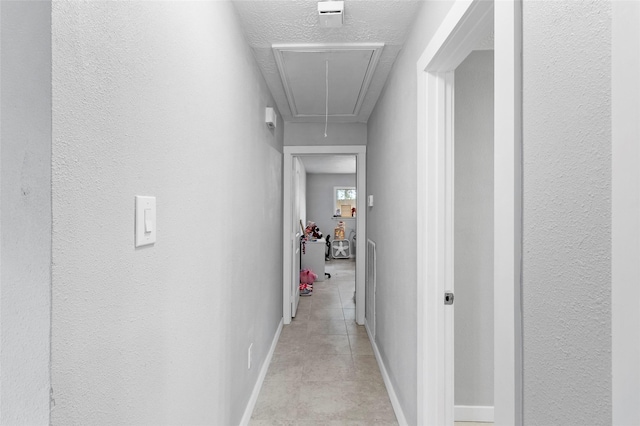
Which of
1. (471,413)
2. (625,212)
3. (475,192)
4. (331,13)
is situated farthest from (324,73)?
(471,413)

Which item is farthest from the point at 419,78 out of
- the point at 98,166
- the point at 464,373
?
the point at 464,373

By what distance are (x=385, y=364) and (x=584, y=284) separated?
7.02ft

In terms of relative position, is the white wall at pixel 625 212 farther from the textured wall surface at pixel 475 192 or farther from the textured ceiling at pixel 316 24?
the textured wall surface at pixel 475 192

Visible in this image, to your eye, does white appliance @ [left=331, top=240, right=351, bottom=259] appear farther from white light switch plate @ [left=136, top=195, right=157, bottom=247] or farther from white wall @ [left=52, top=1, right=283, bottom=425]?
white light switch plate @ [left=136, top=195, right=157, bottom=247]

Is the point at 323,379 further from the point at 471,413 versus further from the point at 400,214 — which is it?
the point at 400,214

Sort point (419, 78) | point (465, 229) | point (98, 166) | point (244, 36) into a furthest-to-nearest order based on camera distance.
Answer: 1. point (465, 229)
2. point (244, 36)
3. point (419, 78)
4. point (98, 166)

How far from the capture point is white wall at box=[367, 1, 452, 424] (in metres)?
1.71

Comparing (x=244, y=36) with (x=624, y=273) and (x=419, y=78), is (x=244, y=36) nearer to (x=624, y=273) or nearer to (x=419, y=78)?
(x=419, y=78)

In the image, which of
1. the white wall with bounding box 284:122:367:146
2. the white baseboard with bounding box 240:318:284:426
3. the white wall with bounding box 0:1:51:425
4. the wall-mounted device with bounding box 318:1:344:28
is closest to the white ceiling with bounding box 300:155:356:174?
the white wall with bounding box 284:122:367:146

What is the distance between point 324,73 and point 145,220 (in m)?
1.97

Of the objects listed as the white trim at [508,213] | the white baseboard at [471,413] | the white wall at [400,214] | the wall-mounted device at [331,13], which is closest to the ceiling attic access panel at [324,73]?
the white wall at [400,214]

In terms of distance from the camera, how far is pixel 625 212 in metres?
0.52

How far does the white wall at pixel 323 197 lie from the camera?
934cm

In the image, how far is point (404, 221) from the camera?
6.32ft
